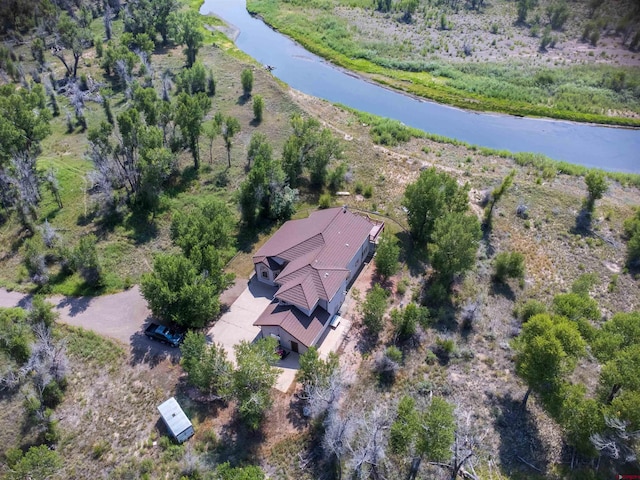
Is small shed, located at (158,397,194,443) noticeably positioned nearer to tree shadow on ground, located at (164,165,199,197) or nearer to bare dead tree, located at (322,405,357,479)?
bare dead tree, located at (322,405,357,479)

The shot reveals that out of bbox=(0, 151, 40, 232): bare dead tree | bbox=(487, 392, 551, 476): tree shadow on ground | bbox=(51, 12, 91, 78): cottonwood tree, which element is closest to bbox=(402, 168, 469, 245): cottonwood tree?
bbox=(487, 392, 551, 476): tree shadow on ground

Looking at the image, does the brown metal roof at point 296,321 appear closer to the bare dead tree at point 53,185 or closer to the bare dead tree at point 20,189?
the bare dead tree at point 20,189

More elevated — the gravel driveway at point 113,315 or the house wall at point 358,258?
the house wall at point 358,258

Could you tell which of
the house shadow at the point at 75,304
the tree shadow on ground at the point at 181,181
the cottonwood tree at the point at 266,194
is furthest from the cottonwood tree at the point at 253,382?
the tree shadow on ground at the point at 181,181

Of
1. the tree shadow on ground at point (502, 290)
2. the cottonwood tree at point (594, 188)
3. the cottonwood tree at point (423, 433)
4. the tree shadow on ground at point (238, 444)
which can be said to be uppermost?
the cottonwood tree at point (594, 188)

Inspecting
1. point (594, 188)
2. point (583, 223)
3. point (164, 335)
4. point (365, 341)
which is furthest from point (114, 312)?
point (594, 188)

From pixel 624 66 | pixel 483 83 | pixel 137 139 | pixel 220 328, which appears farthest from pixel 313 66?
pixel 220 328
